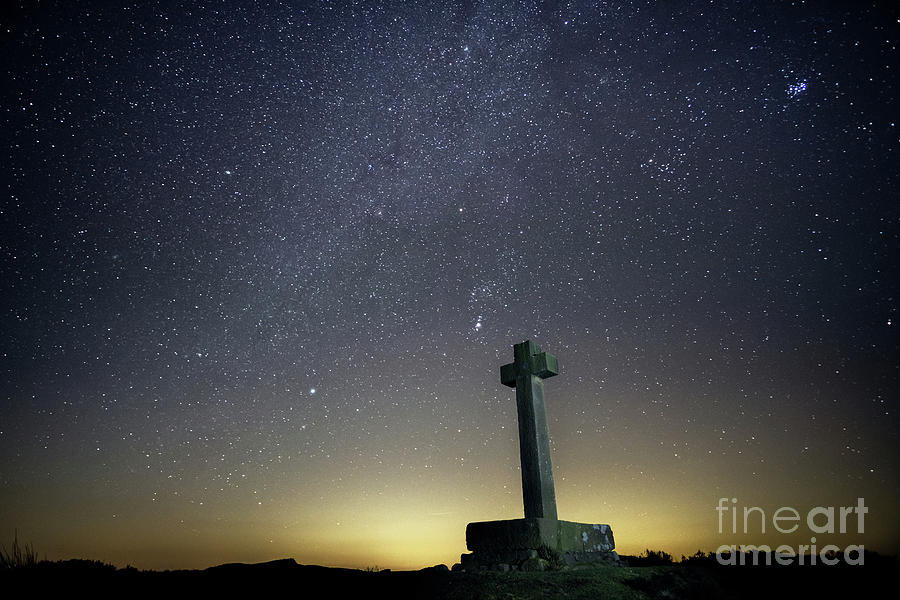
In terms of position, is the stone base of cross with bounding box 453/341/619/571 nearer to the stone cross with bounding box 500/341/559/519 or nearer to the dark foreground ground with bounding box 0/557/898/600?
the stone cross with bounding box 500/341/559/519

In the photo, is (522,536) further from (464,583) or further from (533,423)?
(533,423)

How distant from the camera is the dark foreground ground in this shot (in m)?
5.23

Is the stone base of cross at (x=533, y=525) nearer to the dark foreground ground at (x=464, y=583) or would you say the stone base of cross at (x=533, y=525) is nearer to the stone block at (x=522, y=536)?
the stone block at (x=522, y=536)

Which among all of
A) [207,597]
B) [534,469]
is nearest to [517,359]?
[534,469]

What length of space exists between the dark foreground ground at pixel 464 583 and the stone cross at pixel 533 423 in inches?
64.9

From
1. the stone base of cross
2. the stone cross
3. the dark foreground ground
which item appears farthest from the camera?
the stone cross

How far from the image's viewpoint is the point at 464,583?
5559 millimetres

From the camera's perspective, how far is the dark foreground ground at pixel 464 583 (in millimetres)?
5227

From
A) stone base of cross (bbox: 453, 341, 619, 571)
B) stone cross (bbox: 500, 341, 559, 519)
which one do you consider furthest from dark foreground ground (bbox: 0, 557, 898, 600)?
stone cross (bbox: 500, 341, 559, 519)

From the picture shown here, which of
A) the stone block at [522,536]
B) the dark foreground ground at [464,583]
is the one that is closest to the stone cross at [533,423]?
the stone block at [522,536]

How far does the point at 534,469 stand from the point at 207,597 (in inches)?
178

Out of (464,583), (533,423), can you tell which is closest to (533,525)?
(464,583)

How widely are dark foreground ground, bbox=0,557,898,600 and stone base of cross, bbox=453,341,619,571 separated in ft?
1.90

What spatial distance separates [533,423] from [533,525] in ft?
6.17
